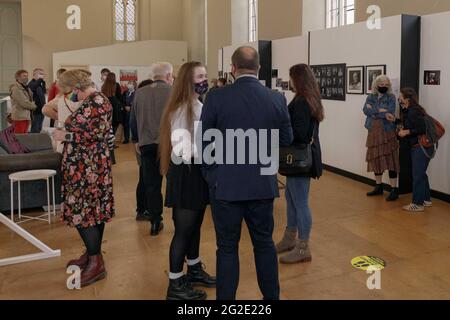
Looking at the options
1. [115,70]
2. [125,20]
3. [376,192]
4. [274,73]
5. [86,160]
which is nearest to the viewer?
[86,160]

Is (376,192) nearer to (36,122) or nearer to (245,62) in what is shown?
(245,62)

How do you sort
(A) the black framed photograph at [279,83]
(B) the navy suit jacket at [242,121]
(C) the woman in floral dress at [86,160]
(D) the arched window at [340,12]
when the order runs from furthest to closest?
(D) the arched window at [340,12] → (A) the black framed photograph at [279,83] → (C) the woman in floral dress at [86,160] → (B) the navy suit jacket at [242,121]

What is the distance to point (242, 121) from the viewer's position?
2.61m

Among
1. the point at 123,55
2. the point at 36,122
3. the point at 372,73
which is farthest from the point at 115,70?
the point at 372,73

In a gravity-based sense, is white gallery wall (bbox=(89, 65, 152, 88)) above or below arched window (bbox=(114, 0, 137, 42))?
below

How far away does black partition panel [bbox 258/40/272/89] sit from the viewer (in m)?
10.0

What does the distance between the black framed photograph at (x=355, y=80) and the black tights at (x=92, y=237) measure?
191 inches

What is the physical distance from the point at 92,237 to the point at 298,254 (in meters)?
1.65

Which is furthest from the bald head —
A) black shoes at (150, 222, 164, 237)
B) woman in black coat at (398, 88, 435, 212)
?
woman in black coat at (398, 88, 435, 212)

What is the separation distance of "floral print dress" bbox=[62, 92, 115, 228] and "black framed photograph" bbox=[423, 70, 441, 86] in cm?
433

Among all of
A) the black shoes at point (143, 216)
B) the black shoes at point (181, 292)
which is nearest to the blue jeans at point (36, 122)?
the black shoes at point (143, 216)

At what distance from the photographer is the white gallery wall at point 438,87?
587 centimetres

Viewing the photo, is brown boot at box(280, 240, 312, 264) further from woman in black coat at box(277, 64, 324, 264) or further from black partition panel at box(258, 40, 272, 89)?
black partition panel at box(258, 40, 272, 89)

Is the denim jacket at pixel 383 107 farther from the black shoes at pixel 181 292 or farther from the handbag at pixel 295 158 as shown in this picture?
the black shoes at pixel 181 292
